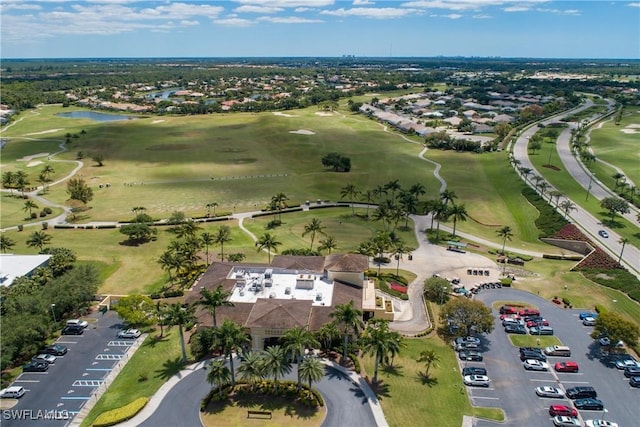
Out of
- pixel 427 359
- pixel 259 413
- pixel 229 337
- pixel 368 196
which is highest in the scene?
pixel 229 337

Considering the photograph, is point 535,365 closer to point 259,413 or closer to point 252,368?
point 259,413

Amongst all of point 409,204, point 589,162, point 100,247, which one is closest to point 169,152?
point 100,247

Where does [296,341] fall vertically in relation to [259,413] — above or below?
above

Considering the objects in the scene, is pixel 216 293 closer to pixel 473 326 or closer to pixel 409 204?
pixel 473 326

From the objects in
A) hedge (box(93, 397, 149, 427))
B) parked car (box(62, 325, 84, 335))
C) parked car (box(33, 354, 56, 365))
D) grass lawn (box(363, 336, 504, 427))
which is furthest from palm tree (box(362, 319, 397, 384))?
parked car (box(62, 325, 84, 335))

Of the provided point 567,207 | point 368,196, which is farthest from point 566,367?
point 368,196

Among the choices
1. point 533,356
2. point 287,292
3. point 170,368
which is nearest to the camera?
point 170,368
